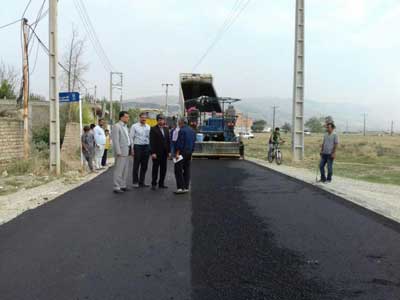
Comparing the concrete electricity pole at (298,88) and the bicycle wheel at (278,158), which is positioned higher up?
the concrete electricity pole at (298,88)

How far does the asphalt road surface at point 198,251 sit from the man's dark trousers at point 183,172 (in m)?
0.89

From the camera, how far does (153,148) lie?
10.7m

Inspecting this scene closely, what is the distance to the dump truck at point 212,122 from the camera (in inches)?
873

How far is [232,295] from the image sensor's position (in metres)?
4.08

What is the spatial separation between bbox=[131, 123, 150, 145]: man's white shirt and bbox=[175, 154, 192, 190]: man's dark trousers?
1.58 m

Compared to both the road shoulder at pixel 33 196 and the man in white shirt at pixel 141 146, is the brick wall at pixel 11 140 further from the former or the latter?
the man in white shirt at pixel 141 146

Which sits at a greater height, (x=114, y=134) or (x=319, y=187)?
(x=114, y=134)

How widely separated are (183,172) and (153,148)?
1.00 metres

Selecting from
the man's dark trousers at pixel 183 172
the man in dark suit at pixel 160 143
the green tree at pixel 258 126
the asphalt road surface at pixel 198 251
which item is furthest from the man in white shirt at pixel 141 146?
the green tree at pixel 258 126

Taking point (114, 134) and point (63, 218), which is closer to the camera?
point (63, 218)

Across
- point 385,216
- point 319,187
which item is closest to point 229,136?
point 319,187

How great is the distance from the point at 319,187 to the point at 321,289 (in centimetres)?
774

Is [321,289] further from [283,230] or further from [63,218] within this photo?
[63,218]

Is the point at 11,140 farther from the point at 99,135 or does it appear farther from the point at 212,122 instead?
the point at 212,122
